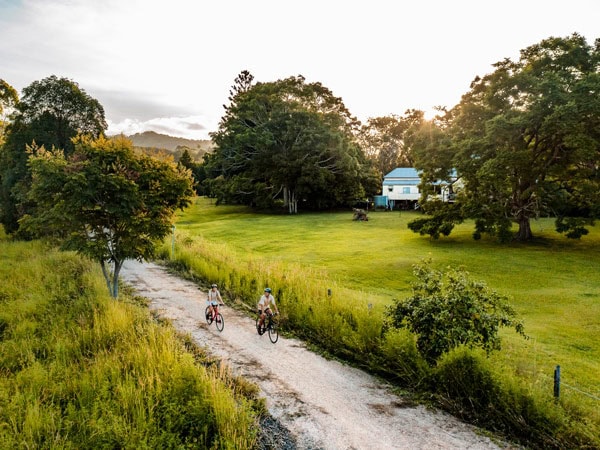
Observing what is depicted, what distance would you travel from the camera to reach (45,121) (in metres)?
31.4

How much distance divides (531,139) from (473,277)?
1351cm

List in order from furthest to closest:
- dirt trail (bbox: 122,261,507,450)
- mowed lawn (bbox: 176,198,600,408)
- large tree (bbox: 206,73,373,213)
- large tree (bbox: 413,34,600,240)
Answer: large tree (bbox: 206,73,373,213)
large tree (bbox: 413,34,600,240)
mowed lawn (bbox: 176,198,600,408)
dirt trail (bbox: 122,261,507,450)

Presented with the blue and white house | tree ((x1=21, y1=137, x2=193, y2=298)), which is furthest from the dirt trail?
the blue and white house

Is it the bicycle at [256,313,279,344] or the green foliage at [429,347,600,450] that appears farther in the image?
the bicycle at [256,313,279,344]

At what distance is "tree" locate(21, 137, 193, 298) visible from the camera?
1244cm

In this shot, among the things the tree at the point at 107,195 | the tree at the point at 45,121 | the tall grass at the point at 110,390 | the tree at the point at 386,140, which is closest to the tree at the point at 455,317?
the tall grass at the point at 110,390

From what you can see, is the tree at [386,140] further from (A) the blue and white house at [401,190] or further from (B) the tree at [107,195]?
(B) the tree at [107,195]

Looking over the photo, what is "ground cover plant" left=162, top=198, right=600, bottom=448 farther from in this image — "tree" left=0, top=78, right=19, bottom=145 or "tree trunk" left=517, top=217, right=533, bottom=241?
"tree" left=0, top=78, right=19, bottom=145

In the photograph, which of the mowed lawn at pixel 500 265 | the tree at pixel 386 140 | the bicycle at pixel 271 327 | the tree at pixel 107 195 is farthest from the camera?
the tree at pixel 386 140

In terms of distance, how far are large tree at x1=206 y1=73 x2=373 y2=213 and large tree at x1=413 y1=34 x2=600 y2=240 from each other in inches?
990

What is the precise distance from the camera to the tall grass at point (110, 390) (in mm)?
6586

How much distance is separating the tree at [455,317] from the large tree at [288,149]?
44.7 metres

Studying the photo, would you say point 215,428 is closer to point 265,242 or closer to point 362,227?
point 265,242

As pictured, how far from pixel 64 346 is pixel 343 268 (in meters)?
15.3
